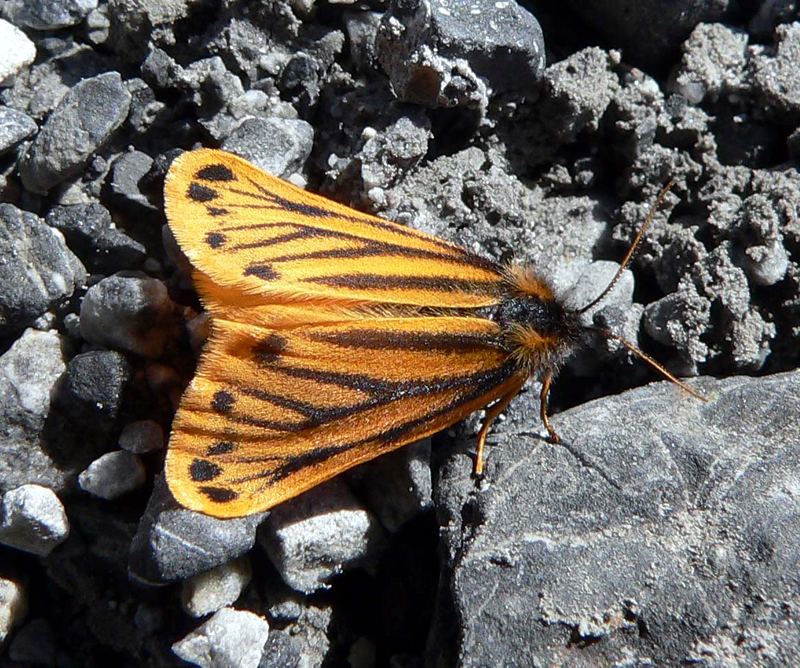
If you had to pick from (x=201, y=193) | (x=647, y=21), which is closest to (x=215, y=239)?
(x=201, y=193)

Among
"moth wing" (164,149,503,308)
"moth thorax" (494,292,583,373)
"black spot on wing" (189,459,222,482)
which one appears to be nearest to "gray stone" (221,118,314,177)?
"moth wing" (164,149,503,308)

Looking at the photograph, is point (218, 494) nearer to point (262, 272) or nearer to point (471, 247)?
point (262, 272)

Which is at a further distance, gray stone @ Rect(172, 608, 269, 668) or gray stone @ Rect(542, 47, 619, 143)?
gray stone @ Rect(542, 47, 619, 143)

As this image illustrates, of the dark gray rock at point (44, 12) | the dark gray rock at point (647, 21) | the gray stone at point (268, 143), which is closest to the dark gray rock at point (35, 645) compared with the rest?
the gray stone at point (268, 143)

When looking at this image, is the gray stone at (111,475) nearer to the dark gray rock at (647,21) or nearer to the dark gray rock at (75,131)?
the dark gray rock at (75,131)

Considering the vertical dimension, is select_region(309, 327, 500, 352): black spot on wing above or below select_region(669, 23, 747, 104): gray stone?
below

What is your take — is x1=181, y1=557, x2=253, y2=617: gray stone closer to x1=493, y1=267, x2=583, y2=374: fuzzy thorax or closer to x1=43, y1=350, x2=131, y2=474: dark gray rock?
x1=43, y1=350, x2=131, y2=474: dark gray rock
